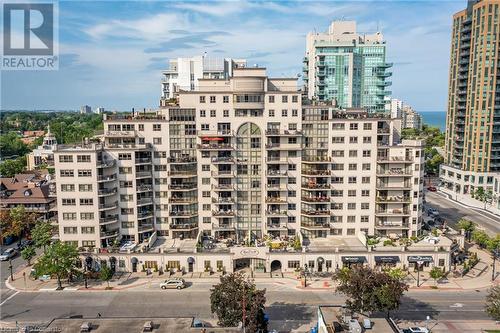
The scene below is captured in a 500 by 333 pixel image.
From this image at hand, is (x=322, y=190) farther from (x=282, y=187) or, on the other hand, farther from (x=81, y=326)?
(x=81, y=326)

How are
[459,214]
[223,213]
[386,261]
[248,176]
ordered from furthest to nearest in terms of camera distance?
[459,214]
[248,176]
[223,213]
[386,261]

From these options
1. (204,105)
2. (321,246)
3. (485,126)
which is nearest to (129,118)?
(204,105)

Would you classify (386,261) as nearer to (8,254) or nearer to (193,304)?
(193,304)

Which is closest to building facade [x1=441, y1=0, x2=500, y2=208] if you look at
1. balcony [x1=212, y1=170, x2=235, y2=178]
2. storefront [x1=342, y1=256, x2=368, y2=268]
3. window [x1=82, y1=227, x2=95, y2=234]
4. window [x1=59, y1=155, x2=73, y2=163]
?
storefront [x1=342, y1=256, x2=368, y2=268]

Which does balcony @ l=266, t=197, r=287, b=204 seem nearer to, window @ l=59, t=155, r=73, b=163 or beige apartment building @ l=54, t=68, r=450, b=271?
beige apartment building @ l=54, t=68, r=450, b=271

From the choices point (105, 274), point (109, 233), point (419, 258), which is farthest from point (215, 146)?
point (419, 258)

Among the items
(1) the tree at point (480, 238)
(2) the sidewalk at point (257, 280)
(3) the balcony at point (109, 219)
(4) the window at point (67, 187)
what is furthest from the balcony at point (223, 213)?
(1) the tree at point (480, 238)
